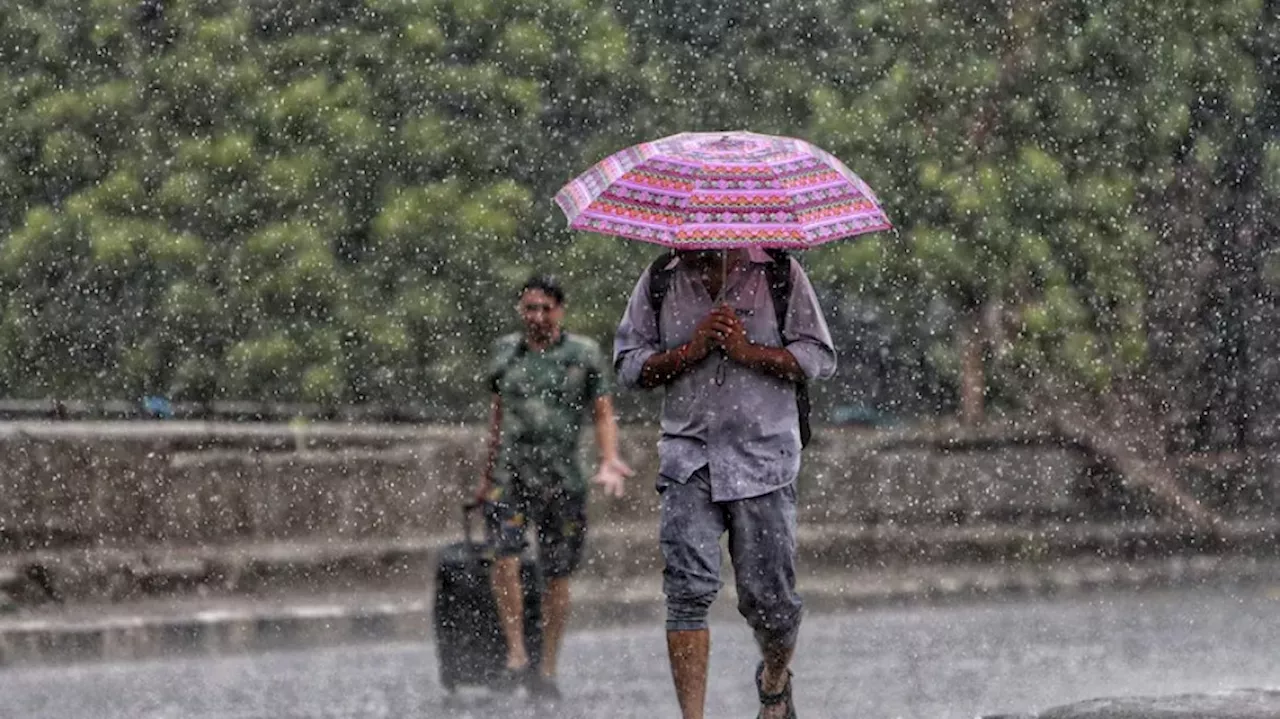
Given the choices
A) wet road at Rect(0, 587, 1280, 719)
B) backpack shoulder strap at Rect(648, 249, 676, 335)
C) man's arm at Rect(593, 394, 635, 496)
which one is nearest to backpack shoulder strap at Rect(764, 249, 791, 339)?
backpack shoulder strap at Rect(648, 249, 676, 335)

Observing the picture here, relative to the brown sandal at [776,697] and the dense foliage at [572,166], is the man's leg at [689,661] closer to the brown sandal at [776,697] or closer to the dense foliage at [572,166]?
the brown sandal at [776,697]

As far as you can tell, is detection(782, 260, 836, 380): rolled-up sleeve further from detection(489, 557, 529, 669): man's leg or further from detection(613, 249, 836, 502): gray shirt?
detection(489, 557, 529, 669): man's leg

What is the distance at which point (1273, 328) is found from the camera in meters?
18.8

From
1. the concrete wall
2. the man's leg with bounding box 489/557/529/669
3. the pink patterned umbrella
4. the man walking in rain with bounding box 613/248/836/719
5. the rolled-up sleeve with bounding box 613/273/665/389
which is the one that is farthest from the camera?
the concrete wall

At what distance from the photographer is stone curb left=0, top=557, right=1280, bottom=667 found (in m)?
11.4

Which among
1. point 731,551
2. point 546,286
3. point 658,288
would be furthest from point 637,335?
point 546,286

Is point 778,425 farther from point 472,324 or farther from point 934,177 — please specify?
point 472,324

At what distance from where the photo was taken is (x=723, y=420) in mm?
6879

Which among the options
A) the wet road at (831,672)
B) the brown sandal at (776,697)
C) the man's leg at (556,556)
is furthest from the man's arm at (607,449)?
the brown sandal at (776,697)

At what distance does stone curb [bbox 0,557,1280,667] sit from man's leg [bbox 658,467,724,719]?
487 cm

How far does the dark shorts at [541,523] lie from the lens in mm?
9281

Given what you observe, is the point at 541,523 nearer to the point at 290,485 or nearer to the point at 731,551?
the point at 731,551

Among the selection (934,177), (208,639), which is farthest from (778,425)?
(934,177)

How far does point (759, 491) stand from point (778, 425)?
193mm
